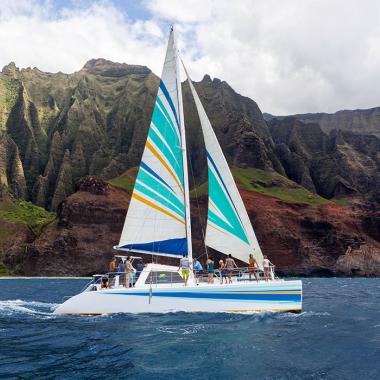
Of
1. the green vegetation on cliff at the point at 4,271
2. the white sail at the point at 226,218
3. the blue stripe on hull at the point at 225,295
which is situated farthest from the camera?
the green vegetation on cliff at the point at 4,271

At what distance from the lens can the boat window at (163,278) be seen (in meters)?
22.8

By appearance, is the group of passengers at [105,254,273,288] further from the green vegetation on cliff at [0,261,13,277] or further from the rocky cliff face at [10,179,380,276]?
the green vegetation on cliff at [0,261,13,277]

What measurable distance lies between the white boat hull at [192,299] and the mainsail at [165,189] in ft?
9.47

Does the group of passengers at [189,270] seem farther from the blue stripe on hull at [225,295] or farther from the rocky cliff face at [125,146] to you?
the rocky cliff face at [125,146]

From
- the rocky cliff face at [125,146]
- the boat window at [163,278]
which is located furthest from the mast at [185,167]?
the rocky cliff face at [125,146]

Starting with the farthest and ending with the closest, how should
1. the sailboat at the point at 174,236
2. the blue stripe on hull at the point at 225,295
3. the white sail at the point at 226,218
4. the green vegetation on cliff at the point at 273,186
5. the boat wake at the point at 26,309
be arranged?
the green vegetation on cliff at the point at 273,186, the boat wake at the point at 26,309, the white sail at the point at 226,218, the sailboat at the point at 174,236, the blue stripe on hull at the point at 225,295

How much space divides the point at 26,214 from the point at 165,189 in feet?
359

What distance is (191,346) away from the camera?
15758 millimetres

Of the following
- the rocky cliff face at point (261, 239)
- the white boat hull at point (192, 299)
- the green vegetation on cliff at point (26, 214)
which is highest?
the green vegetation on cliff at point (26, 214)

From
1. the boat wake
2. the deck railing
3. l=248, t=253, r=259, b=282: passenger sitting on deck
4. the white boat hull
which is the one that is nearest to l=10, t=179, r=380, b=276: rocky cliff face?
the boat wake

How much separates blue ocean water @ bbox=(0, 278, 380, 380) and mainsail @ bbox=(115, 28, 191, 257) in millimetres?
4313

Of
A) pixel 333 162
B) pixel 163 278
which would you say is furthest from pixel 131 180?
pixel 163 278

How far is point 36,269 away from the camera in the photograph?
9600cm

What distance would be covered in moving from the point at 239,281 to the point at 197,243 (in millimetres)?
76765
